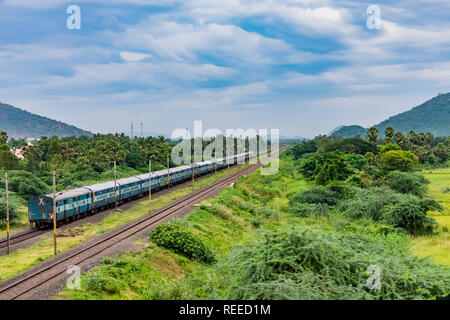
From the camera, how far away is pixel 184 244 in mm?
Result: 24859

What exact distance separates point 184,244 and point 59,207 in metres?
13.6

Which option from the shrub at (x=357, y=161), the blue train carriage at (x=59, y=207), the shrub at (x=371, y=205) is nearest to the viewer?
the blue train carriage at (x=59, y=207)

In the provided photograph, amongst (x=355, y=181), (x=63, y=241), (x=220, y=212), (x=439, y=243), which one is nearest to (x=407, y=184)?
(x=355, y=181)

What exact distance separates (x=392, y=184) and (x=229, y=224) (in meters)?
28.7

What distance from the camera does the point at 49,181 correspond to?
60.8m

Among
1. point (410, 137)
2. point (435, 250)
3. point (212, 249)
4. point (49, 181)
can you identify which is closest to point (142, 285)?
point (212, 249)

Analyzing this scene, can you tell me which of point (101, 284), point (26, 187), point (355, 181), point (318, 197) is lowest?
point (318, 197)

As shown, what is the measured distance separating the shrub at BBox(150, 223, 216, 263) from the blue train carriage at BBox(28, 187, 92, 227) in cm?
1118

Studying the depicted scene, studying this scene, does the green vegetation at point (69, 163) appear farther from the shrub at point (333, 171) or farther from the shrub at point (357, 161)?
the shrub at point (357, 161)

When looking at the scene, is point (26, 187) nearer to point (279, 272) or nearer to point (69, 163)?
point (69, 163)

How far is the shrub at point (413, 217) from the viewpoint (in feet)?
Answer: 114

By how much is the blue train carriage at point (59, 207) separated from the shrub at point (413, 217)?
28.1 metres

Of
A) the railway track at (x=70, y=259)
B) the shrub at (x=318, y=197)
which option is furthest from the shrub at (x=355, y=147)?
the railway track at (x=70, y=259)
